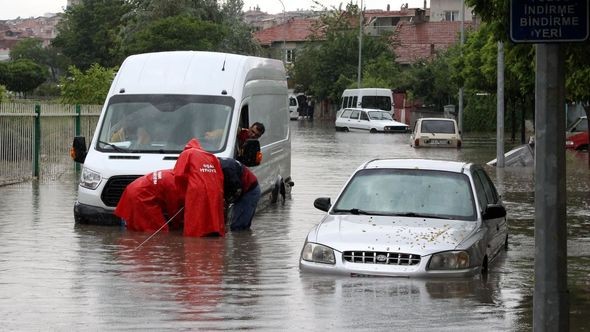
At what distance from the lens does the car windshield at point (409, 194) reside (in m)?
14.4

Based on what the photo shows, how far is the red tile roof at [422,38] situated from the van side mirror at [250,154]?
288 ft

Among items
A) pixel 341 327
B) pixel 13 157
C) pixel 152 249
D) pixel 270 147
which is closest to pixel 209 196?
pixel 152 249

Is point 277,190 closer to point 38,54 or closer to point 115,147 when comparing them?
point 115,147

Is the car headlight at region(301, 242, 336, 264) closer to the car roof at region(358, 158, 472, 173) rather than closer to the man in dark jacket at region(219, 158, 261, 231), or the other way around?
the car roof at region(358, 158, 472, 173)

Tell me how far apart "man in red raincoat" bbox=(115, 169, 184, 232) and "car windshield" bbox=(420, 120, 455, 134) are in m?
34.5

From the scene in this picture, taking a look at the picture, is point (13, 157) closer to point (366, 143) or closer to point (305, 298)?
point (305, 298)

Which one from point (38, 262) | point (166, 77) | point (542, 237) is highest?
point (166, 77)

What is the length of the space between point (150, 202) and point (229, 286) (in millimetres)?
5060

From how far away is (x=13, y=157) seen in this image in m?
28.5

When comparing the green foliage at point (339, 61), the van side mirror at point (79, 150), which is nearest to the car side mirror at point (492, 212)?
the van side mirror at point (79, 150)

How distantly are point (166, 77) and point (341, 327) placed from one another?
10.4m

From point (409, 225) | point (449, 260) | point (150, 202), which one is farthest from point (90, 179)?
point (449, 260)

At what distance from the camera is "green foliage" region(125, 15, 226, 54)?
233 ft

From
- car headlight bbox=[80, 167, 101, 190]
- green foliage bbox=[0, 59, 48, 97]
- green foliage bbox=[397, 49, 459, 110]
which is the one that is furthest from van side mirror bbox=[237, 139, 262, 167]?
green foliage bbox=[0, 59, 48, 97]
